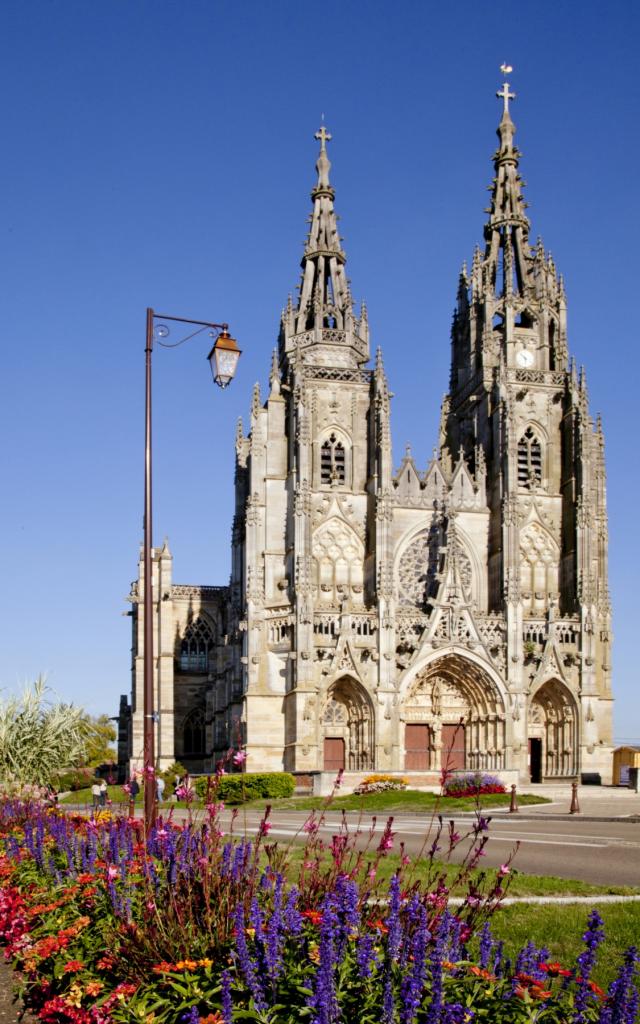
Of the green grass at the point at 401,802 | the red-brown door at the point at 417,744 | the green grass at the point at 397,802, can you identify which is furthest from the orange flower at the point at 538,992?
the red-brown door at the point at 417,744

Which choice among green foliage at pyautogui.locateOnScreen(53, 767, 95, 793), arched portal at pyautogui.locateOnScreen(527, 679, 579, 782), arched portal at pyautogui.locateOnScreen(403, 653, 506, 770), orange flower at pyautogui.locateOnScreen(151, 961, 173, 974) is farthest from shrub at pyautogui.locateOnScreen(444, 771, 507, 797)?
orange flower at pyautogui.locateOnScreen(151, 961, 173, 974)

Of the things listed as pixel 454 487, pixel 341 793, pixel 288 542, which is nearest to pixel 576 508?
pixel 454 487

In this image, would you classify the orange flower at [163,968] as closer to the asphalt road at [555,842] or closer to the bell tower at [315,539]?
the asphalt road at [555,842]

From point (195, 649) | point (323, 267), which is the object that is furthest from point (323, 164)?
point (195, 649)

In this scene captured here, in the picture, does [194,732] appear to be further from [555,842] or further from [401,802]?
[555,842]

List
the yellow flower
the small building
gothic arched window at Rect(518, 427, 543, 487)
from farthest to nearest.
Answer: gothic arched window at Rect(518, 427, 543, 487) < the small building < the yellow flower

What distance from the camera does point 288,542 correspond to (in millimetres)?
48531

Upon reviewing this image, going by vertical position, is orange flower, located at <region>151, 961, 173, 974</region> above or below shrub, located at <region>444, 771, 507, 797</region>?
above

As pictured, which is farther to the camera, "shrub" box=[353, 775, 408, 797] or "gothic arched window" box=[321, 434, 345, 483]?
"gothic arched window" box=[321, 434, 345, 483]

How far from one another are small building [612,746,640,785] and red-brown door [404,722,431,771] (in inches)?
301

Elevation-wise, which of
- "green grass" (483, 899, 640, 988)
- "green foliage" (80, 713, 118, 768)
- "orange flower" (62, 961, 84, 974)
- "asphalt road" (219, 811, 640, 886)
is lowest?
"green foliage" (80, 713, 118, 768)

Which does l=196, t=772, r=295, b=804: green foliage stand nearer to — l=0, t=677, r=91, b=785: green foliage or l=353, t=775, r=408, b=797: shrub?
l=353, t=775, r=408, b=797: shrub

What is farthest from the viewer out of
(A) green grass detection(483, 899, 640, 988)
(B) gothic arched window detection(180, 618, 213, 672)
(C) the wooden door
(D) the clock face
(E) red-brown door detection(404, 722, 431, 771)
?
(B) gothic arched window detection(180, 618, 213, 672)

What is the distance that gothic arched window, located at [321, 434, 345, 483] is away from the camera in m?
50.1
